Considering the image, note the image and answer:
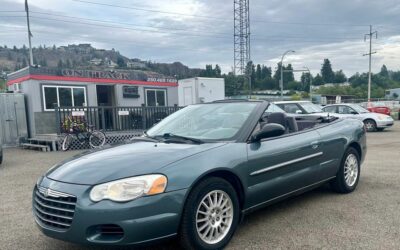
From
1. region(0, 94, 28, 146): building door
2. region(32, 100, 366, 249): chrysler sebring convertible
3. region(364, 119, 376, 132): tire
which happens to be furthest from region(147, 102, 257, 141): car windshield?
region(364, 119, 376, 132): tire

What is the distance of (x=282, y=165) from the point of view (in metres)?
3.85

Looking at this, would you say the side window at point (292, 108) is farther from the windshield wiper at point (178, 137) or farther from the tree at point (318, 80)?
the tree at point (318, 80)

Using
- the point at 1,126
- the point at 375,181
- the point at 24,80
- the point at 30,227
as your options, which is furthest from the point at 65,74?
the point at 375,181

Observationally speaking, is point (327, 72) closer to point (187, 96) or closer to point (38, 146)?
point (187, 96)

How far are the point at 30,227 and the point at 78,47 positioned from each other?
11422 cm

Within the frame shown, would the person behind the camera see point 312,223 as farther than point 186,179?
Yes

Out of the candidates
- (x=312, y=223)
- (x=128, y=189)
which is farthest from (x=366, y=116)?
(x=128, y=189)

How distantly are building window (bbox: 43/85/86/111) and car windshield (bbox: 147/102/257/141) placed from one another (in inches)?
460

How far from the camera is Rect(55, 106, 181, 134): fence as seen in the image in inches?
534

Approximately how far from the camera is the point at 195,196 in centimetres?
297

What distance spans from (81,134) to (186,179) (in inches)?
430

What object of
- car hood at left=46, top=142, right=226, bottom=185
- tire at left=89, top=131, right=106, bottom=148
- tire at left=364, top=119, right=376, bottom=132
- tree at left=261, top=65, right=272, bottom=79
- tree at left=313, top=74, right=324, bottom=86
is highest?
tree at left=261, top=65, right=272, bottom=79

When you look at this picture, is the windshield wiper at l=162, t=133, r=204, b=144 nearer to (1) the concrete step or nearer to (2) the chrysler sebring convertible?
(2) the chrysler sebring convertible

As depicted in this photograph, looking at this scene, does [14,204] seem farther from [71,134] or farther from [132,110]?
[132,110]
